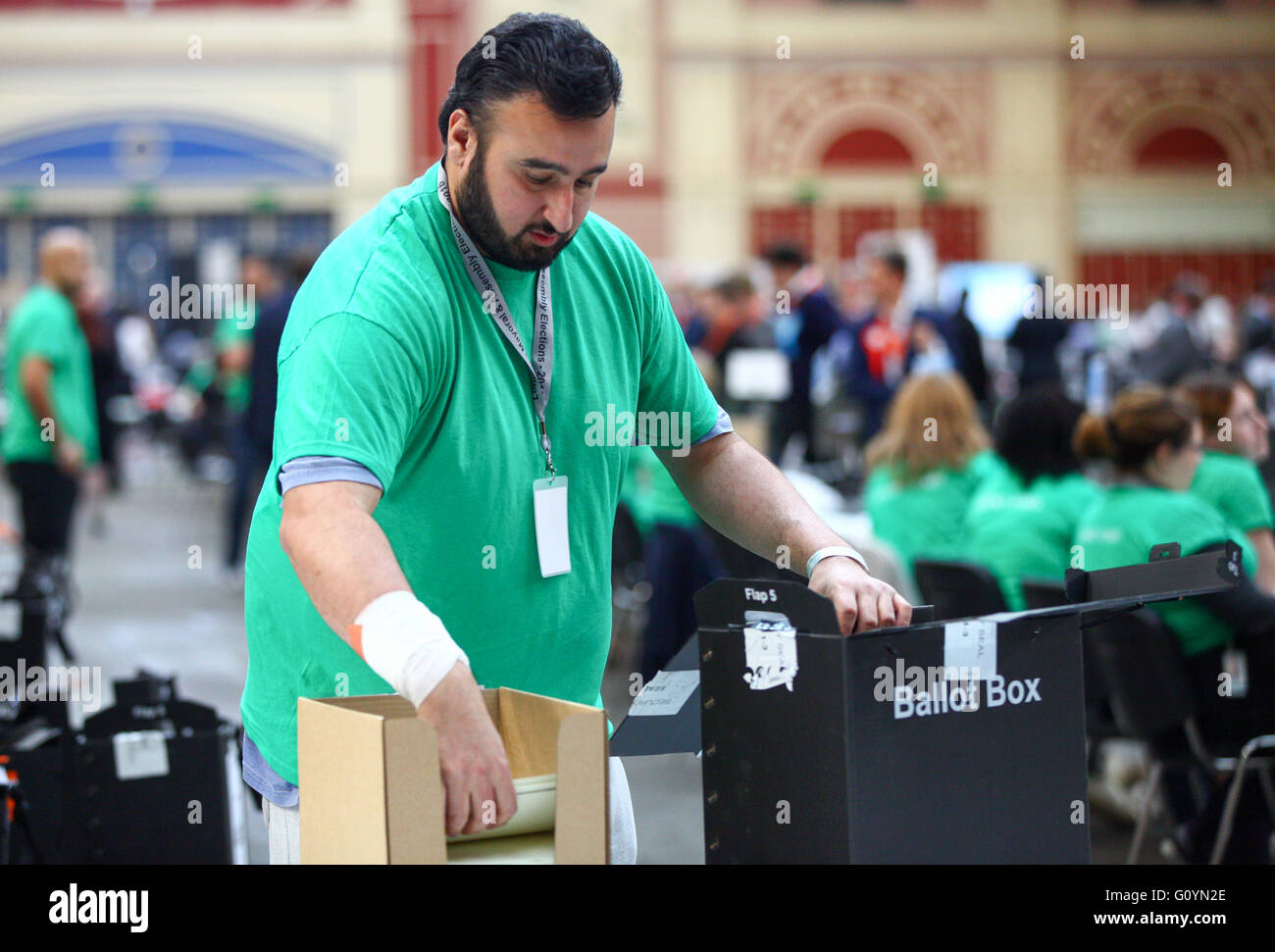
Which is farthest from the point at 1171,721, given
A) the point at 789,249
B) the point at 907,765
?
the point at 789,249

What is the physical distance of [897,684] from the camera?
139 cm

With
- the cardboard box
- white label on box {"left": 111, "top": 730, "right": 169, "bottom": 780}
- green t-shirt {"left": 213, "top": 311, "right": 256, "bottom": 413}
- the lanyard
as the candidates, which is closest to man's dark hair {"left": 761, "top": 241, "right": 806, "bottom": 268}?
green t-shirt {"left": 213, "top": 311, "right": 256, "bottom": 413}

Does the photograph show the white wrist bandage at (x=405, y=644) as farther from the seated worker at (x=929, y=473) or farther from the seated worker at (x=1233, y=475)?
the seated worker at (x=929, y=473)

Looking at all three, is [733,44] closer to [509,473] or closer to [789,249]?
[789,249]

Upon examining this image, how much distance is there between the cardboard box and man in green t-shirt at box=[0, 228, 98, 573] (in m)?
4.15

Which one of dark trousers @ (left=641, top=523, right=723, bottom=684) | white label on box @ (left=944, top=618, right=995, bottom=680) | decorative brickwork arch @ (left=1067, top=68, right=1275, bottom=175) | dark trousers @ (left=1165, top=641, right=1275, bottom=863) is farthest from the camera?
decorative brickwork arch @ (left=1067, top=68, right=1275, bottom=175)

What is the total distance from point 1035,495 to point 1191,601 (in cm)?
70

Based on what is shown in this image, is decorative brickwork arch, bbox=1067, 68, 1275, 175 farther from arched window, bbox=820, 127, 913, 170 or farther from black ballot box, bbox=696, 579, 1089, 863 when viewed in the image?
black ballot box, bbox=696, 579, 1089, 863

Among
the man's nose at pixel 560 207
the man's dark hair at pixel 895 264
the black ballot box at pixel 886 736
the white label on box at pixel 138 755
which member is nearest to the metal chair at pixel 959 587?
the white label on box at pixel 138 755

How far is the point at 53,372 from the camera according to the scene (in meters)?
5.37

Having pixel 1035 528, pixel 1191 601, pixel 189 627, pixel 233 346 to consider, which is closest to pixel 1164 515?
pixel 1191 601

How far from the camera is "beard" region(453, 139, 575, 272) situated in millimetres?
1508

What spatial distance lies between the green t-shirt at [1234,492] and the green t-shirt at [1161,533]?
0.12 metres
